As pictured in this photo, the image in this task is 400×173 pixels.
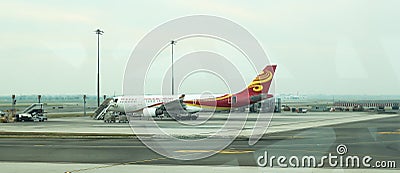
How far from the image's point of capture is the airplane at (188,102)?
221ft

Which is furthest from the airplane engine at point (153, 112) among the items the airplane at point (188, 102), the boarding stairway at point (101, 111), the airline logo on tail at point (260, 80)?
the airline logo on tail at point (260, 80)

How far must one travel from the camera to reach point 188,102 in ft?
224

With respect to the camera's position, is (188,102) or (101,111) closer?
(188,102)

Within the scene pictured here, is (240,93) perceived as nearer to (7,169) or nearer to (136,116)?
(136,116)

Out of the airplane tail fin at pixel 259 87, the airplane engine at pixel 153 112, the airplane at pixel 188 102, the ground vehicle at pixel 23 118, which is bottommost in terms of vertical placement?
the ground vehicle at pixel 23 118

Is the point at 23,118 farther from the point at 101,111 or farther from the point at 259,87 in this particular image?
the point at 259,87

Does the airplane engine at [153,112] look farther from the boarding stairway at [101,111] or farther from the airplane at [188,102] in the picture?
the boarding stairway at [101,111]

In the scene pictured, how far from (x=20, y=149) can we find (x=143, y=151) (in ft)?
21.8

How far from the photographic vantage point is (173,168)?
746 inches

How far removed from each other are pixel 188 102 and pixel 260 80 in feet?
32.8

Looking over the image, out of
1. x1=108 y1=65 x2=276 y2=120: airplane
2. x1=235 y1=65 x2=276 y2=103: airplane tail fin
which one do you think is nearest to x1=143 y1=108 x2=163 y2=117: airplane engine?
x1=108 y1=65 x2=276 y2=120: airplane

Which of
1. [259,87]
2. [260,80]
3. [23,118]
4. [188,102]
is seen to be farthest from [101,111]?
[260,80]

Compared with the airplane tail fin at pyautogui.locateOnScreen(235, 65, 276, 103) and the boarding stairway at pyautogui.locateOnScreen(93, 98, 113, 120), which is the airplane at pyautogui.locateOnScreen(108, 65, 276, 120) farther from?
the boarding stairway at pyautogui.locateOnScreen(93, 98, 113, 120)

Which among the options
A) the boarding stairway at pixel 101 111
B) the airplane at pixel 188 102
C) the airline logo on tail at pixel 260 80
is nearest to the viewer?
the boarding stairway at pixel 101 111
